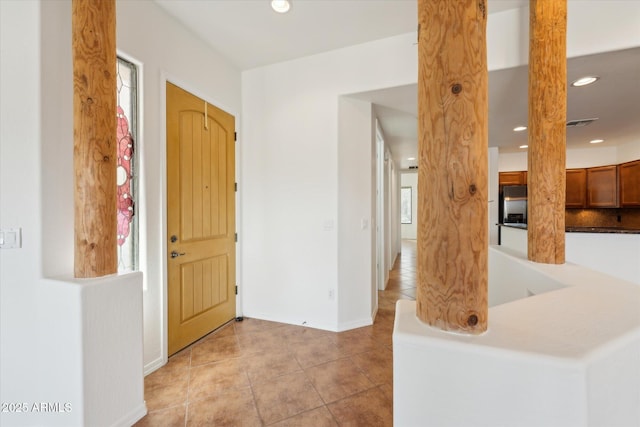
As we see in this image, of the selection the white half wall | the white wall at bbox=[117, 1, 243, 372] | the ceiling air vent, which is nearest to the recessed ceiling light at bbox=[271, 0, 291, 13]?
the white wall at bbox=[117, 1, 243, 372]

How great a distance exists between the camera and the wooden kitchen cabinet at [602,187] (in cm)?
523

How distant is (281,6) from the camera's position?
2260 mm

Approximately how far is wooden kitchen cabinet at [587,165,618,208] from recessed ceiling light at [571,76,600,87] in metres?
→ 4.00

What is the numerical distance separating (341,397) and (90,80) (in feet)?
8.02

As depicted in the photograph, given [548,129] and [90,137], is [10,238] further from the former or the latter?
[548,129]

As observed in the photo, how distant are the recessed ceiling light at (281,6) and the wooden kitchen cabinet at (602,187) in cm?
649

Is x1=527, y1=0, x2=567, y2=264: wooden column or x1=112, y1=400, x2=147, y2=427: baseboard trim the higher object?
x1=527, y1=0, x2=567, y2=264: wooden column

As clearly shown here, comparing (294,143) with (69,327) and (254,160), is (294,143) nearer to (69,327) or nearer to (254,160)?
(254,160)

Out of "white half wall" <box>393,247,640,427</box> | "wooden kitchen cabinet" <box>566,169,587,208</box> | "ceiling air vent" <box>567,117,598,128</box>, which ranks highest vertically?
"ceiling air vent" <box>567,117,598,128</box>

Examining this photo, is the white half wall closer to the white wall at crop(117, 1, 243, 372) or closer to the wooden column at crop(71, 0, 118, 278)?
the wooden column at crop(71, 0, 118, 278)

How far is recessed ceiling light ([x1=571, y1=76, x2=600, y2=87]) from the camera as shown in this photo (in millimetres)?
2516

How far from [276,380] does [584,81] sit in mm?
3715

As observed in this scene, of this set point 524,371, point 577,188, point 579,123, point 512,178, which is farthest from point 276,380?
point 577,188

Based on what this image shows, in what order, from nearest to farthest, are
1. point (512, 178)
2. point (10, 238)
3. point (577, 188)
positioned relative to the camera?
point (10, 238), point (577, 188), point (512, 178)
